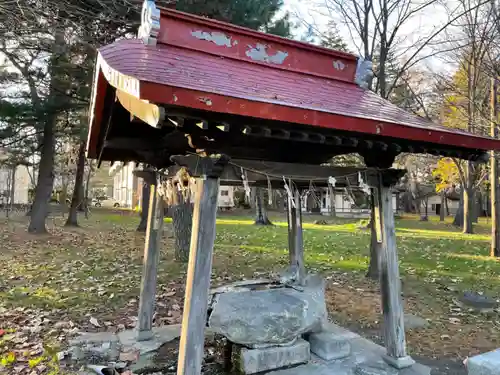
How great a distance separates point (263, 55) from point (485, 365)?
3.57 m

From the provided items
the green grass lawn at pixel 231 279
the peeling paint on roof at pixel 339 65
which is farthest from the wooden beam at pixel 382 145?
the green grass lawn at pixel 231 279

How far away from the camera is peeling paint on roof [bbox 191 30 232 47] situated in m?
4.12

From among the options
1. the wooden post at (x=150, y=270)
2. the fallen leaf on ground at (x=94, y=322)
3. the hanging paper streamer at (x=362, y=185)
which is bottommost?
the fallen leaf on ground at (x=94, y=322)

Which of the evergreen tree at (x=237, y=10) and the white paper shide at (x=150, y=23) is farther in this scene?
the evergreen tree at (x=237, y=10)

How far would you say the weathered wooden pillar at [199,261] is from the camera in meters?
3.26

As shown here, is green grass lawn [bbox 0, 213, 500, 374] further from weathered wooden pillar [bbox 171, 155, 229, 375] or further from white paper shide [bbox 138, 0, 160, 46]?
white paper shide [bbox 138, 0, 160, 46]

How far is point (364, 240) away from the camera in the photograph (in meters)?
15.5

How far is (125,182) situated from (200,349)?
126ft

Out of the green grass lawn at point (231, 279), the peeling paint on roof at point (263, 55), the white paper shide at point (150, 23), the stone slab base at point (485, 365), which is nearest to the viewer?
the stone slab base at point (485, 365)

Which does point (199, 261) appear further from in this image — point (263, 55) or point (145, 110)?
point (263, 55)

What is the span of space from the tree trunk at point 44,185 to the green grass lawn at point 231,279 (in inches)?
25.4

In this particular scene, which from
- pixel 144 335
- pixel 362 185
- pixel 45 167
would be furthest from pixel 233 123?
pixel 45 167

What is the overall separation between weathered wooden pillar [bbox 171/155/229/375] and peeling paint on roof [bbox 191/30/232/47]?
156cm

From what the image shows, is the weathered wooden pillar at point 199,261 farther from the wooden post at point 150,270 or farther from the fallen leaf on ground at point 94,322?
the fallen leaf on ground at point 94,322
